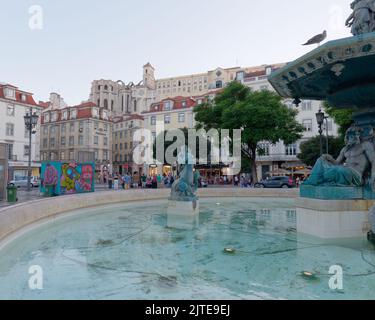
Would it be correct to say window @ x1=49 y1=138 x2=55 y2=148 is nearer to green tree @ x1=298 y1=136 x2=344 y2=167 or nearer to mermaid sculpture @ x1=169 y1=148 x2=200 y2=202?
green tree @ x1=298 y1=136 x2=344 y2=167

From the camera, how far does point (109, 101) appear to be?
9675 cm

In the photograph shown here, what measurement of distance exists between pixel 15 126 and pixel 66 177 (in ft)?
111

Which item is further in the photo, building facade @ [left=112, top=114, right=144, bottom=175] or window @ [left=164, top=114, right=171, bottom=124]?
building facade @ [left=112, top=114, right=144, bottom=175]

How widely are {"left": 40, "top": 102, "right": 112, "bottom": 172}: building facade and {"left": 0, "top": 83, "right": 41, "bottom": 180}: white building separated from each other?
47.3 ft

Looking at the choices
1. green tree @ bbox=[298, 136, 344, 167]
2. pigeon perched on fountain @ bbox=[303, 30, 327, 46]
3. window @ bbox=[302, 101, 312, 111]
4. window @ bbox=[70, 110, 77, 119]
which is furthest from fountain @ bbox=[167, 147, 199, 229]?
window @ bbox=[70, 110, 77, 119]

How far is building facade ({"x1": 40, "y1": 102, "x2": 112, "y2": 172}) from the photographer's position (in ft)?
207

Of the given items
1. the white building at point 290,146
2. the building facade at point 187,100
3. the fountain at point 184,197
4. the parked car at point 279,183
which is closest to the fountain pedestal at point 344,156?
the fountain at point 184,197

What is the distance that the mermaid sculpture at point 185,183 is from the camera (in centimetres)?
1048

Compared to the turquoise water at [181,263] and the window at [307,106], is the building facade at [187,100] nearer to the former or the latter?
the window at [307,106]

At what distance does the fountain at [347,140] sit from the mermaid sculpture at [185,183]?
167 inches

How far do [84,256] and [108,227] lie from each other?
3136mm

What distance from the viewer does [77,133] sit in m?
63.6

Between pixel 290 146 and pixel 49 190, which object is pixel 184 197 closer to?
pixel 49 190
